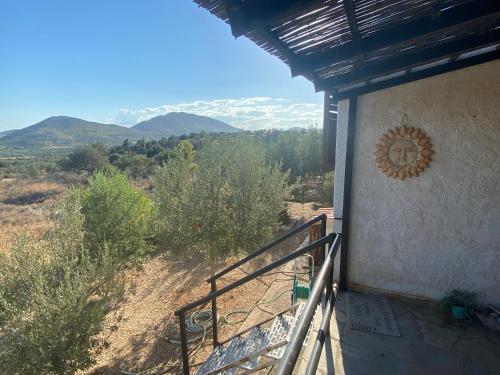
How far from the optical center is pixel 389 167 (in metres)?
3.76

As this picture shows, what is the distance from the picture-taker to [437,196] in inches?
142

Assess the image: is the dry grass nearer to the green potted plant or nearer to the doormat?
the doormat

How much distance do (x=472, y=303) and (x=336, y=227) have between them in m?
1.84

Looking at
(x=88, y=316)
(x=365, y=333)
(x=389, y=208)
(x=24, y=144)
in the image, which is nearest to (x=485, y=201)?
(x=389, y=208)

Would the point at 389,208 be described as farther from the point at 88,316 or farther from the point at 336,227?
the point at 88,316

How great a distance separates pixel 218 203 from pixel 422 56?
505cm

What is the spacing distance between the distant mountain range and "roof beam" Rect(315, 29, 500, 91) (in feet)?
247

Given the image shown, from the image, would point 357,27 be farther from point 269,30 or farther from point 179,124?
point 179,124

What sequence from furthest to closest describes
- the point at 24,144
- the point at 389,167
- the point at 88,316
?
the point at 24,144
the point at 88,316
the point at 389,167

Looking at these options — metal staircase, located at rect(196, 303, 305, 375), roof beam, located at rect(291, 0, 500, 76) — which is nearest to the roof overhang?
roof beam, located at rect(291, 0, 500, 76)

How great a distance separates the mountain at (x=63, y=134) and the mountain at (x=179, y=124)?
61.5 feet

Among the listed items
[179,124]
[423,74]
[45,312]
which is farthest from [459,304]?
[179,124]

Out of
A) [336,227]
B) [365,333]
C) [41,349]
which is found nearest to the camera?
[365,333]

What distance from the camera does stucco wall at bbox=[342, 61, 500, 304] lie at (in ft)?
11.0
